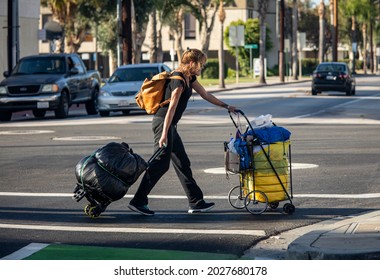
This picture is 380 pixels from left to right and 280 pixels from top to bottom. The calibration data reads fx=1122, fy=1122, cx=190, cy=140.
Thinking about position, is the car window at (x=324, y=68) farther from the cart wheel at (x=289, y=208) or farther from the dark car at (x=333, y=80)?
the cart wheel at (x=289, y=208)

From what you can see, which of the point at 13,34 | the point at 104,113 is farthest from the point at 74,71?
the point at 13,34

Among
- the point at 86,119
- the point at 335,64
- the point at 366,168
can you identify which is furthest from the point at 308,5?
the point at 366,168

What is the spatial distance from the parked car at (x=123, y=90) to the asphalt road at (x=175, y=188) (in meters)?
3.70

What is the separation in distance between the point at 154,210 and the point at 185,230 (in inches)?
66.6

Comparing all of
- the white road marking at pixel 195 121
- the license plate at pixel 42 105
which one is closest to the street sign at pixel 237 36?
the white road marking at pixel 195 121

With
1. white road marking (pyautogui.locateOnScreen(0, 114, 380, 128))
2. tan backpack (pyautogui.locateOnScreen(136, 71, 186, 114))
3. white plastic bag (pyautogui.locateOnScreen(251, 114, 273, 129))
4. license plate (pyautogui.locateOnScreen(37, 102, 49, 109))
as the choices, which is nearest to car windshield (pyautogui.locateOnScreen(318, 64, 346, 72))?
white road marking (pyautogui.locateOnScreen(0, 114, 380, 128))

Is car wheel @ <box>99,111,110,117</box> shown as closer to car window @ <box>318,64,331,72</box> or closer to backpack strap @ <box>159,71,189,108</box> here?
car window @ <box>318,64,331,72</box>

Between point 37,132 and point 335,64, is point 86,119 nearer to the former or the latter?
point 37,132

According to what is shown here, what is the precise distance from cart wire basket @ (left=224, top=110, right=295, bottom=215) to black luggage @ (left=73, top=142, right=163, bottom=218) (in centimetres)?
108

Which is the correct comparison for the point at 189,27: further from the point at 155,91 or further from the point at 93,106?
the point at 155,91

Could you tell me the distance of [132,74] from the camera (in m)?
35.3

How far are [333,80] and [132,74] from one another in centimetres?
1745

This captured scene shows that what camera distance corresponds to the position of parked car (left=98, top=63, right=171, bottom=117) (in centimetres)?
3370

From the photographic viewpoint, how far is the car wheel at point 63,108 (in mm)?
32938
